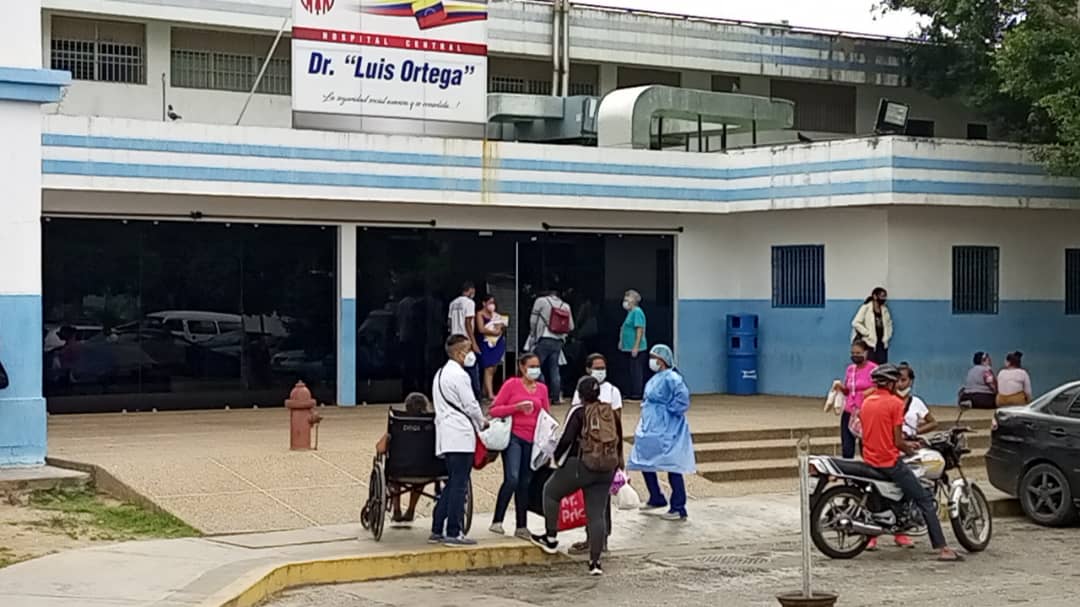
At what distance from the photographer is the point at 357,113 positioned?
21.5 meters

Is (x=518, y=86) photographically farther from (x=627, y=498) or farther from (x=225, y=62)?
(x=627, y=498)

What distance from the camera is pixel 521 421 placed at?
1351 centimetres

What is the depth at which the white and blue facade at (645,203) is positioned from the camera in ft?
66.1

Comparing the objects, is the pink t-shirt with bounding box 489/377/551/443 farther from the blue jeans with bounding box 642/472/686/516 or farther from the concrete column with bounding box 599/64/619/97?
the concrete column with bounding box 599/64/619/97

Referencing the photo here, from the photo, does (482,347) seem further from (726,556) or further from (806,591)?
(806,591)

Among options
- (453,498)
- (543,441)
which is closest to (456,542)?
(453,498)

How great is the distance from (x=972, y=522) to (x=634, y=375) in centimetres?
961

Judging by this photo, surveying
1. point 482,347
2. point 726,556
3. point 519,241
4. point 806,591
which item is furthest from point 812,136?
point 806,591

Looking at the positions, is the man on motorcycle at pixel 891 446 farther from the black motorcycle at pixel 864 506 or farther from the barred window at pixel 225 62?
the barred window at pixel 225 62

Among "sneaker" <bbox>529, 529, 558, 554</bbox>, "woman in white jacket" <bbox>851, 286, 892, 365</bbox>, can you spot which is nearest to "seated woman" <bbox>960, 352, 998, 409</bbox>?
"woman in white jacket" <bbox>851, 286, 892, 365</bbox>

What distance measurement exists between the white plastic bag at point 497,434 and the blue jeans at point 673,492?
225cm

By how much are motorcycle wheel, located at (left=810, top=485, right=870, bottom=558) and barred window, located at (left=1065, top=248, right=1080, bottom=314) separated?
1324 centimetres

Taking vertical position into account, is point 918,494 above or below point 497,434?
below

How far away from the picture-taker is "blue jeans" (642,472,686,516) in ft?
49.5
